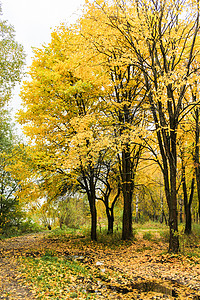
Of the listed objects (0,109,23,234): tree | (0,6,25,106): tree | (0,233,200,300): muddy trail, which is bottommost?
(0,233,200,300): muddy trail

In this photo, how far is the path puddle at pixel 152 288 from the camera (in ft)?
17.0

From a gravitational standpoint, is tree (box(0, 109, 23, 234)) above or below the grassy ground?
above

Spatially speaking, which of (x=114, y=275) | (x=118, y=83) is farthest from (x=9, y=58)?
(x=114, y=275)

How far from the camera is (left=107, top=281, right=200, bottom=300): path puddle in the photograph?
5.17 meters

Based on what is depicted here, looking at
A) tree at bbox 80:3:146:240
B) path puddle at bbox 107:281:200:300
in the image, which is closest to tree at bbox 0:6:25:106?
tree at bbox 80:3:146:240

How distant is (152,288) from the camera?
5.62 meters

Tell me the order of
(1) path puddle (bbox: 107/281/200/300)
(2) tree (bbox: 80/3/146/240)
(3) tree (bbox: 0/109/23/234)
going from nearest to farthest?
(1) path puddle (bbox: 107/281/200/300) → (2) tree (bbox: 80/3/146/240) → (3) tree (bbox: 0/109/23/234)

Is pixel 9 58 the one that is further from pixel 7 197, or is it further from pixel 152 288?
pixel 7 197

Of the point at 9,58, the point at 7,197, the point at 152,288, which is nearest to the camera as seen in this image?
the point at 152,288

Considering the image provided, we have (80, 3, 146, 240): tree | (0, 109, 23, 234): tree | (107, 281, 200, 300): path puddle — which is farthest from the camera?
(0, 109, 23, 234): tree

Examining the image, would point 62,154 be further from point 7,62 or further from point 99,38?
point 99,38

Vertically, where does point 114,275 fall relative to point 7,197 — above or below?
below

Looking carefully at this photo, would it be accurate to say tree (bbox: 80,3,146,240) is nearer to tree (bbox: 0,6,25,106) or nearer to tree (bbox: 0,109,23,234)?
tree (bbox: 0,6,25,106)

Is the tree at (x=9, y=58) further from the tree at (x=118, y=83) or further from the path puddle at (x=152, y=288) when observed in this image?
the path puddle at (x=152, y=288)
